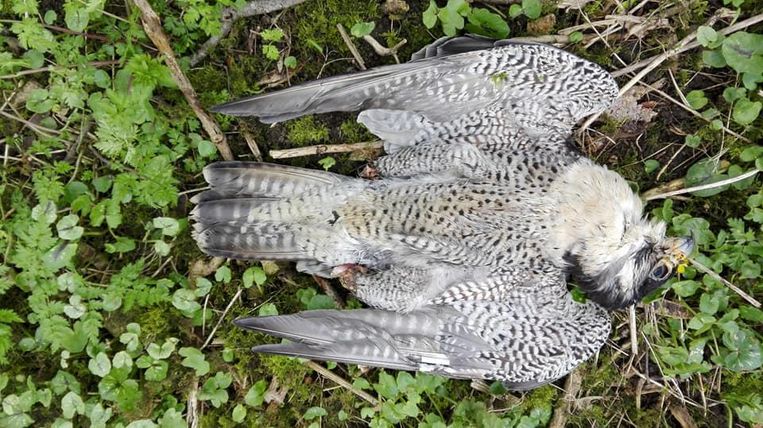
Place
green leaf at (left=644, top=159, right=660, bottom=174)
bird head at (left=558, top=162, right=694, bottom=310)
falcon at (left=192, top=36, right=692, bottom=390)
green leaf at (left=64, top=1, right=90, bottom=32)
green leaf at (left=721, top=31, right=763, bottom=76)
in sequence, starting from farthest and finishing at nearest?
1. green leaf at (left=644, top=159, right=660, bottom=174)
2. green leaf at (left=721, top=31, right=763, bottom=76)
3. green leaf at (left=64, top=1, right=90, bottom=32)
4. falcon at (left=192, top=36, right=692, bottom=390)
5. bird head at (left=558, top=162, right=694, bottom=310)

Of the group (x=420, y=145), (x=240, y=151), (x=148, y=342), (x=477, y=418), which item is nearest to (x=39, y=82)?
(x=240, y=151)

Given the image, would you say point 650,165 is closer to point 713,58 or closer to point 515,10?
point 713,58

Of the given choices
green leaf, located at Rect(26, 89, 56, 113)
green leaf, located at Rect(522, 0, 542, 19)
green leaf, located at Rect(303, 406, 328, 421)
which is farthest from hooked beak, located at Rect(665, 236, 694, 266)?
green leaf, located at Rect(26, 89, 56, 113)

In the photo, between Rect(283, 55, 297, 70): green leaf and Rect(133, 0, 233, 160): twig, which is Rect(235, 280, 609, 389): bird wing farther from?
Rect(283, 55, 297, 70): green leaf

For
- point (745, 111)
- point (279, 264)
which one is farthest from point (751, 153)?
point (279, 264)

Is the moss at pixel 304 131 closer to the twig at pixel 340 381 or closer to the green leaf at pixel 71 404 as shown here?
the twig at pixel 340 381

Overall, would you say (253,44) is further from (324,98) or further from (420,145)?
(420,145)
